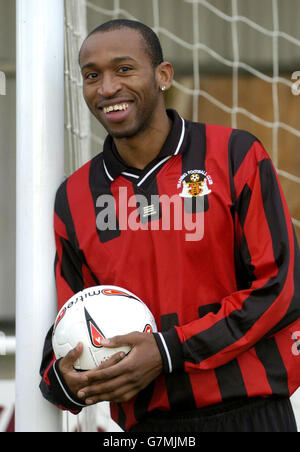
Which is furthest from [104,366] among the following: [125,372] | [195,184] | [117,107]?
[117,107]

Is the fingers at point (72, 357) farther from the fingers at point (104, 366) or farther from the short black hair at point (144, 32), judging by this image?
the short black hair at point (144, 32)

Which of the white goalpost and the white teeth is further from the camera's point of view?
the white goalpost

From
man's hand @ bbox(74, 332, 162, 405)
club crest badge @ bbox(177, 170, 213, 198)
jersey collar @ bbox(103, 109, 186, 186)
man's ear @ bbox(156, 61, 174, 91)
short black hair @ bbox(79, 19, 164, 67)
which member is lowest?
man's hand @ bbox(74, 332, 162, 405)

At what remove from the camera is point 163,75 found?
1854 mm

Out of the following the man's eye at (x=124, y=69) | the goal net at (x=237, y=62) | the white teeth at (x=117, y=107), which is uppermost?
the goal net at (x=237, y=62)

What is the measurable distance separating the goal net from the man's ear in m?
2.48

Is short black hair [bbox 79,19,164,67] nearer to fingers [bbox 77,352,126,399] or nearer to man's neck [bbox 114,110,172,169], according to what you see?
man's neck [bbox 114,110,172,169]

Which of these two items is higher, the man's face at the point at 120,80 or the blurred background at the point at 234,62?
the blurred background at the point at 234,62

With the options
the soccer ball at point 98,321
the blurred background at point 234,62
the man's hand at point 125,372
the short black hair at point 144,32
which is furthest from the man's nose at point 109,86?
the blurred background at point 234,62

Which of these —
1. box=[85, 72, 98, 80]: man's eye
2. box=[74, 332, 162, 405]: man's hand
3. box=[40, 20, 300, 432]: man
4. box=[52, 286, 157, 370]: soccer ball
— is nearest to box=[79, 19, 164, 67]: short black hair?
box=[40, 20, 300, 432]: man

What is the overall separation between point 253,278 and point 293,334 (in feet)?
0.56

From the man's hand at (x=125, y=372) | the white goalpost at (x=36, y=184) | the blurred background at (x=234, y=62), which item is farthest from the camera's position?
the blurred background at (x=234, y=62)

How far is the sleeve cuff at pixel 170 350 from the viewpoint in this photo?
1642 mm

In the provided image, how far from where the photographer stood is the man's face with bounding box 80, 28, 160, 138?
1.76 metres
